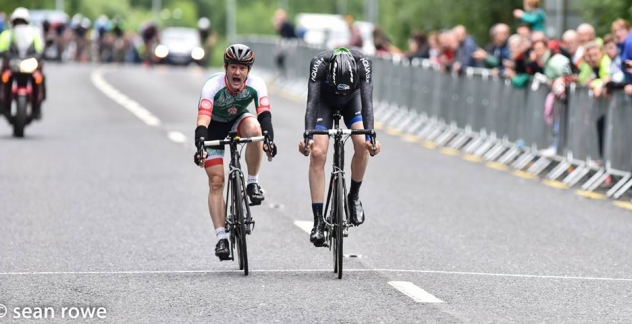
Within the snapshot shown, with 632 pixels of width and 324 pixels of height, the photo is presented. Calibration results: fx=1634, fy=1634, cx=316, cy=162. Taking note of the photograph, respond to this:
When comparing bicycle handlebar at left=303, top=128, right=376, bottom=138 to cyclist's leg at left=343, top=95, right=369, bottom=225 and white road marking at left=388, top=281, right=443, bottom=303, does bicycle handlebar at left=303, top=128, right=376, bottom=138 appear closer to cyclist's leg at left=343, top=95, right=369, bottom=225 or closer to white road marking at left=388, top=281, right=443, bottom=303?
cyclist's leg at left=343, top=95, right=369, bottom=225

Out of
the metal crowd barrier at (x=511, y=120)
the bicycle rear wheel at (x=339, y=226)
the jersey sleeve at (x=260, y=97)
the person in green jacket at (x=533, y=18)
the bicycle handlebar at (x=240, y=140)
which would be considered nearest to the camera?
the bicycle rear wheel at (x=339, y=226)

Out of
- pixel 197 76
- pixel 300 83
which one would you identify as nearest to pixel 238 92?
pixel 300 83

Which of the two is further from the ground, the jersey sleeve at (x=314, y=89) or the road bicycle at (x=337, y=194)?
the jersey sleeve at (x=314, y=89)

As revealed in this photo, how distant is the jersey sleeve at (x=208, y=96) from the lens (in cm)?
1098

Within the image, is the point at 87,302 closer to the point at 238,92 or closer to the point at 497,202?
the point at 238,92

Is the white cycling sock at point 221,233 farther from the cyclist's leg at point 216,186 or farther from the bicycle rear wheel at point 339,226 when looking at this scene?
the bicycle rear wheel at point 339,226

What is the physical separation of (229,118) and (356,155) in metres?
0.95

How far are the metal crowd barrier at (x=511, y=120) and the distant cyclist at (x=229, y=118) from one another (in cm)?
661

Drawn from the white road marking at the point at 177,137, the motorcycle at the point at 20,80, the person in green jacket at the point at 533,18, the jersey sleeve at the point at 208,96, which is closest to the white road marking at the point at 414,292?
the jersey sleeve at the point at 208,96

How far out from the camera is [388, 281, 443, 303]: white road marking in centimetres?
979

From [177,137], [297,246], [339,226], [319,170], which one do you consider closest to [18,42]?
[177,137]

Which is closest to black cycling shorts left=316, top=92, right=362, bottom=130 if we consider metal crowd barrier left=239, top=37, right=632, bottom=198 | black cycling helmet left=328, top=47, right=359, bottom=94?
black cycling helmet left=328, top=47, right=359, bottom=94

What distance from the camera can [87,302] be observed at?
378 inches

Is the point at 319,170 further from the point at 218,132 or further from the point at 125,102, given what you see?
the point at 125,102
